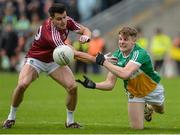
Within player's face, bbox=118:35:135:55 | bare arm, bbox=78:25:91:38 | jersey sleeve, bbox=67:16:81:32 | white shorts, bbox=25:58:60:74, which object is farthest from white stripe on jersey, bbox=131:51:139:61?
white shorts, bbox=25:58:60:74

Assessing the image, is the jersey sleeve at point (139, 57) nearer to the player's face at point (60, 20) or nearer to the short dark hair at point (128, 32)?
the short dark hair at point (128, 32)

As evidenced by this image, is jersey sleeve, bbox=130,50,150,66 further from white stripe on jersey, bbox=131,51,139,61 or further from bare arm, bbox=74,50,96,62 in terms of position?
bare arm, bbox=74,50,96,62

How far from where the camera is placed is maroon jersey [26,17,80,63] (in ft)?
45.1

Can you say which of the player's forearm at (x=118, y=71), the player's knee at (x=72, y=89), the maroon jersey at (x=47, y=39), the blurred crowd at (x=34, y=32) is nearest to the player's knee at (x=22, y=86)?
the maroon jersey at (x=47, y=39)

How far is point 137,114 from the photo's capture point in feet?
44.9

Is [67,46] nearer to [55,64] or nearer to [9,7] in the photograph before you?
[55,64]

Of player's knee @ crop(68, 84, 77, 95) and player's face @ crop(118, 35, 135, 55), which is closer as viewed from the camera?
player's face @ crop(118, 35, 135, 55)

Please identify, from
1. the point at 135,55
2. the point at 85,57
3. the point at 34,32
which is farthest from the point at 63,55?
the point at 34,32

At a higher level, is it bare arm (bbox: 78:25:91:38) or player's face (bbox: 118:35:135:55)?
bare arm (bbox: 78:25:91:38)

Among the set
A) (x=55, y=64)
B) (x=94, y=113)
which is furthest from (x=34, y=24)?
(x=55, y=64)

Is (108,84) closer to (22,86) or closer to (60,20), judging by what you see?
(60,20)

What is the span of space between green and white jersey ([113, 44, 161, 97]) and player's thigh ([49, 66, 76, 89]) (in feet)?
3.00

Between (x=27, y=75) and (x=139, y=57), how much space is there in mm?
2091

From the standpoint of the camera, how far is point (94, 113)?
17.4 meters
